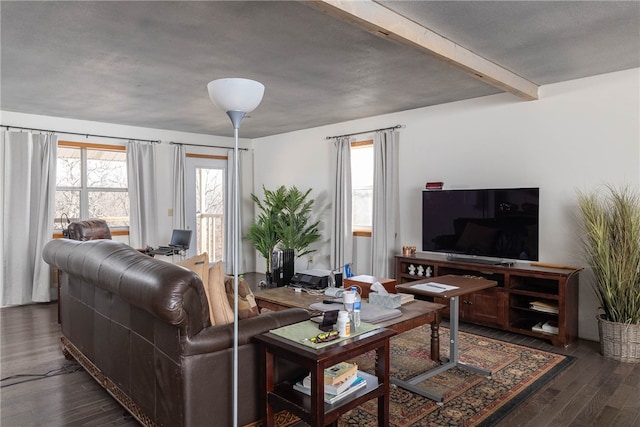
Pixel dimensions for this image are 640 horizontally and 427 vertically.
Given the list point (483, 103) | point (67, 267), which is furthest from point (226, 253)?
point (483, 103)

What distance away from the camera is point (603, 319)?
3.64 m

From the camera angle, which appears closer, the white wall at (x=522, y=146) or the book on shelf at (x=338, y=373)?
the book on shelf at (x=338, y=373)

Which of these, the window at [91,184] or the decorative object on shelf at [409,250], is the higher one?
the window at [91,184]

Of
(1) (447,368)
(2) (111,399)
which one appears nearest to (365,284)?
(1) (447,368)

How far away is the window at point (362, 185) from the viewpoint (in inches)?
236

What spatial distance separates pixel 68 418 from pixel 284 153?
5.21 metres

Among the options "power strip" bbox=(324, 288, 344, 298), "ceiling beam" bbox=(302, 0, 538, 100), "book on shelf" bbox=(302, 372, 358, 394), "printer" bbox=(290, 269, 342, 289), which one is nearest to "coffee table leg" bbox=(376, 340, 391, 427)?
"book on shelf" bbox=(302, 372, 358, 394)

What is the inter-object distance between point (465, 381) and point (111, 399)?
7.97 ft

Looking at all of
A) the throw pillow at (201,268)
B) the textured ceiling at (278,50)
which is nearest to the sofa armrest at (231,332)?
the throw pillow at (201,268)

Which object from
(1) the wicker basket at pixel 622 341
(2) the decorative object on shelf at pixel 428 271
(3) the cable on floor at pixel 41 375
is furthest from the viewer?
(2) the decorative object on shelf at pixel 428 271

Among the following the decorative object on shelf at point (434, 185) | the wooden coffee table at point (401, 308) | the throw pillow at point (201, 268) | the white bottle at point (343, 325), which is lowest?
the wooden coffee table at point (401, 308)

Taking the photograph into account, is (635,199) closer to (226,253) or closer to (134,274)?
(134,274)

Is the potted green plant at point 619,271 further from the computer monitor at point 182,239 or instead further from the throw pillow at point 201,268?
the computer monitor at point 182,239

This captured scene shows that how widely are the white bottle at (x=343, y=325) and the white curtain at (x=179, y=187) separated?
5146 mm
